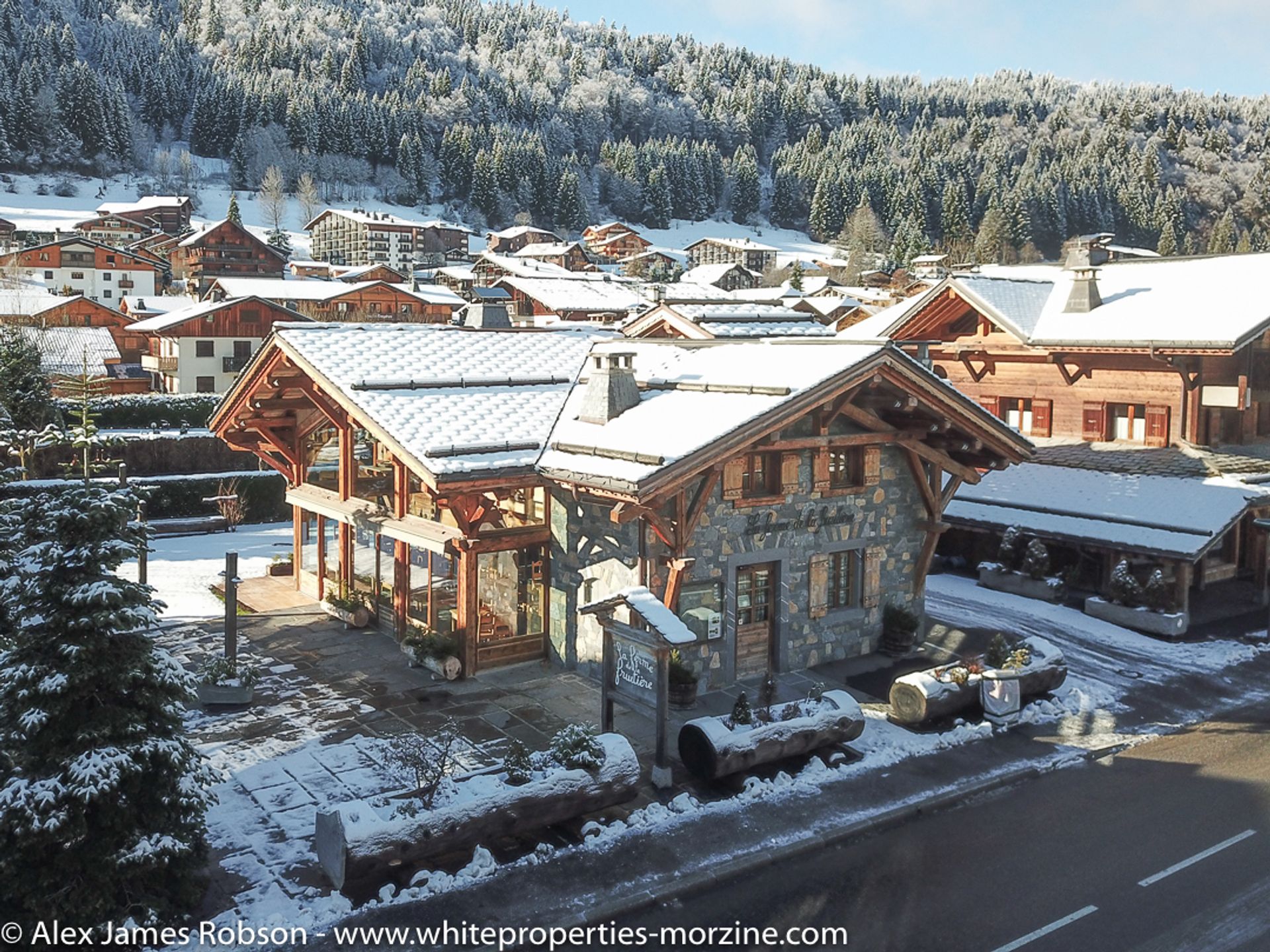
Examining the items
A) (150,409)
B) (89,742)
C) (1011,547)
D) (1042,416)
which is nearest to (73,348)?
(150,409)

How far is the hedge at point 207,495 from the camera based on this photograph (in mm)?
32719

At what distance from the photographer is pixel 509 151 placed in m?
157

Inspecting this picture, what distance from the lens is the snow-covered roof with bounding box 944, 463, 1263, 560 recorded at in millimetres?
21516

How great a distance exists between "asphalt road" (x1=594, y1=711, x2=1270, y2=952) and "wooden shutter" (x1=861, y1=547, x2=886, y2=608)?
517 centimetres

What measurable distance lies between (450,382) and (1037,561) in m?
14.1

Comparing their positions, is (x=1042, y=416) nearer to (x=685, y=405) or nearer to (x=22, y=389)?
(x=685, y=405)

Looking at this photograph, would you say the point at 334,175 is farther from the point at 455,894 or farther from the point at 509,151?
the point at 455,894

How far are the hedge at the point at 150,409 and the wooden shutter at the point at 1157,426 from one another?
32514mm

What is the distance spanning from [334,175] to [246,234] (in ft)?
213

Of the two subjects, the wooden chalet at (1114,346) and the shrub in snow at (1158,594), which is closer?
the shrub in snow at (1158,594)

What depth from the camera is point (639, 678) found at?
14039mm

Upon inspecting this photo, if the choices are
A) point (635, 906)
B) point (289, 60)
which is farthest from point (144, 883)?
point (289, 60)

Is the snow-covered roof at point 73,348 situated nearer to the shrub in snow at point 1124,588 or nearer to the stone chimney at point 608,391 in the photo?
the stone chimney at point 608,391

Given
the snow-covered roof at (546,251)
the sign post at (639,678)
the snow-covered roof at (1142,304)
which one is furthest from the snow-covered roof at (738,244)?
the sign post at (639,678)
